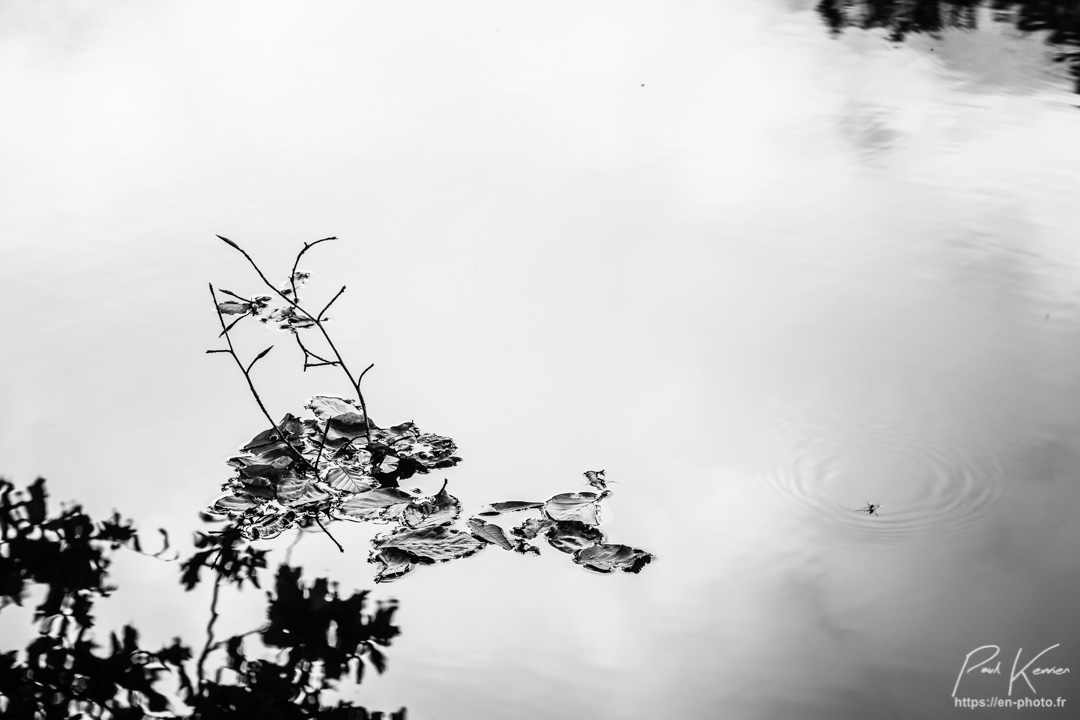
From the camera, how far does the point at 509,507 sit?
5.66 ft

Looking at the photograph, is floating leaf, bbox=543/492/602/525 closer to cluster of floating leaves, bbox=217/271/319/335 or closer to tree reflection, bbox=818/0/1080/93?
cluster of floating leaves, bbox=217/271/319/335

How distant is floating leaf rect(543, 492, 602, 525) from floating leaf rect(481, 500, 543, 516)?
0.03 meters

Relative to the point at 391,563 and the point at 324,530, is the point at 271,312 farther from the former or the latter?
the point at 391,563

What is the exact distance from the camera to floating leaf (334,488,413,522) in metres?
1.73

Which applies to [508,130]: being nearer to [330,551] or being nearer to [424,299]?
[424,299]

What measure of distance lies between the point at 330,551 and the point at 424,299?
830 mm

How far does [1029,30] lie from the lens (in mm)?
3855

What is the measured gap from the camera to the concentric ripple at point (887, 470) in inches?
66.6

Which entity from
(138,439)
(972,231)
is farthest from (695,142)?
(138,439)

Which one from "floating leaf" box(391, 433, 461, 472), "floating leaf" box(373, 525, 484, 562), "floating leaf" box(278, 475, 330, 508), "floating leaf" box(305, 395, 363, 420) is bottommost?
"floating leaf" box(373, 525, 484, 562)

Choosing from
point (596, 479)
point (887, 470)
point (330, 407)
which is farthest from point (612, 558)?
point (330, 407)

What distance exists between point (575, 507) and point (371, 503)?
0.35 m

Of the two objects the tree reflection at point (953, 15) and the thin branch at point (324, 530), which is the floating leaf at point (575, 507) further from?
the tree reflection at point (953, 15)
